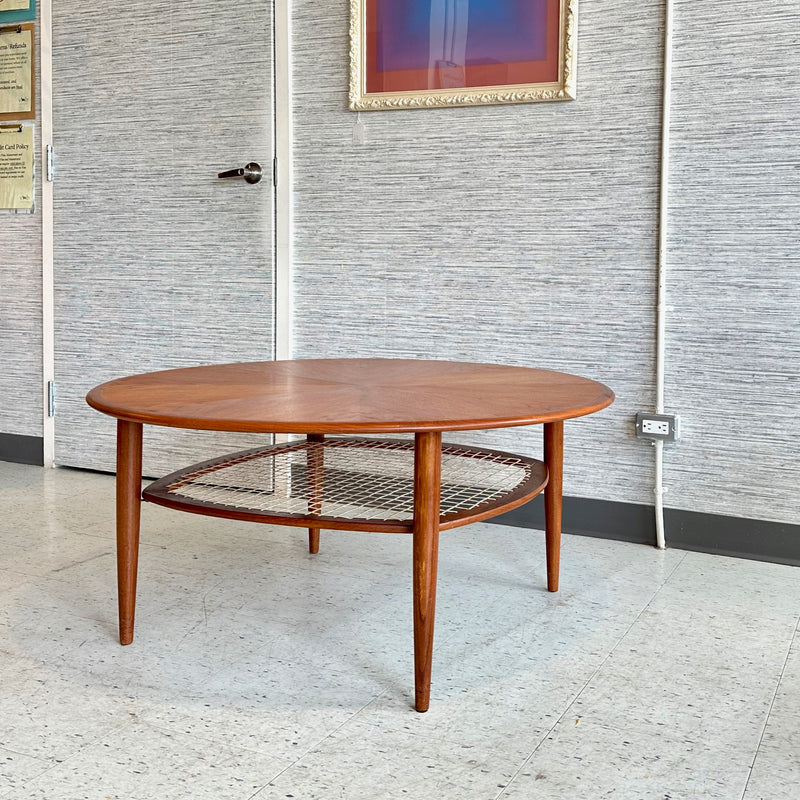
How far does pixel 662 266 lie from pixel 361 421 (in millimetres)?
1301

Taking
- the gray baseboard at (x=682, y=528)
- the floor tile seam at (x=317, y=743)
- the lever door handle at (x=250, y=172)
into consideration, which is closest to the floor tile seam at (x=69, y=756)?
the floor tile seam at (x=317, y=743)

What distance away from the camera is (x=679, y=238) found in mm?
2529

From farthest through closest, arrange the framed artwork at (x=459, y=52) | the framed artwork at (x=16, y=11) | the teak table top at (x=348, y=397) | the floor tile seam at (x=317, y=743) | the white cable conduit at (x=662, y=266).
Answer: the framed artwork at (x=16, y=11), the framed artwork at (x=459, y=52), the white cable conduit at (x=662, y=266), the teak table top at (x=348, y=397), the floor tile seam at (x=317, y=743)

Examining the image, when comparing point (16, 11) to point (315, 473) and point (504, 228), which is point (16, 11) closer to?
point (504, 228)

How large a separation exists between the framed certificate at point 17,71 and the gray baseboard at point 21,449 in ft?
3.83

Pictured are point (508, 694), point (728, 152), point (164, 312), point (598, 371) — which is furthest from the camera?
point (164, 312)

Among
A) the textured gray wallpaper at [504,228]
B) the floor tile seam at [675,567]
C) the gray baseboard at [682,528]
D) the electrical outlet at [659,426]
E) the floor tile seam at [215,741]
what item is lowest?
the floor tile seam at [215,741]

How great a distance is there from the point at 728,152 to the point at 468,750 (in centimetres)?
167

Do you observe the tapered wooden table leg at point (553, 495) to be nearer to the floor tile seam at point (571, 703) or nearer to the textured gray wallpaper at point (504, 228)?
the floor tile seam at point (571, 703)

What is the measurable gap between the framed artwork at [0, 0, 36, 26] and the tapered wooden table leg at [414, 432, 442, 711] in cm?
263

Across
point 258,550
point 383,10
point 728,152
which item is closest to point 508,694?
point 258,550

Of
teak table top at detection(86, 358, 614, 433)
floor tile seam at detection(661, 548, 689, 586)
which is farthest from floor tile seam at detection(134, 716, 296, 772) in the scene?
floor tile seam at detection(661, 548, 689, 586)

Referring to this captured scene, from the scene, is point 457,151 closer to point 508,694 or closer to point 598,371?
point 598,371

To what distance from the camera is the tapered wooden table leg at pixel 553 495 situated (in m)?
2.17
